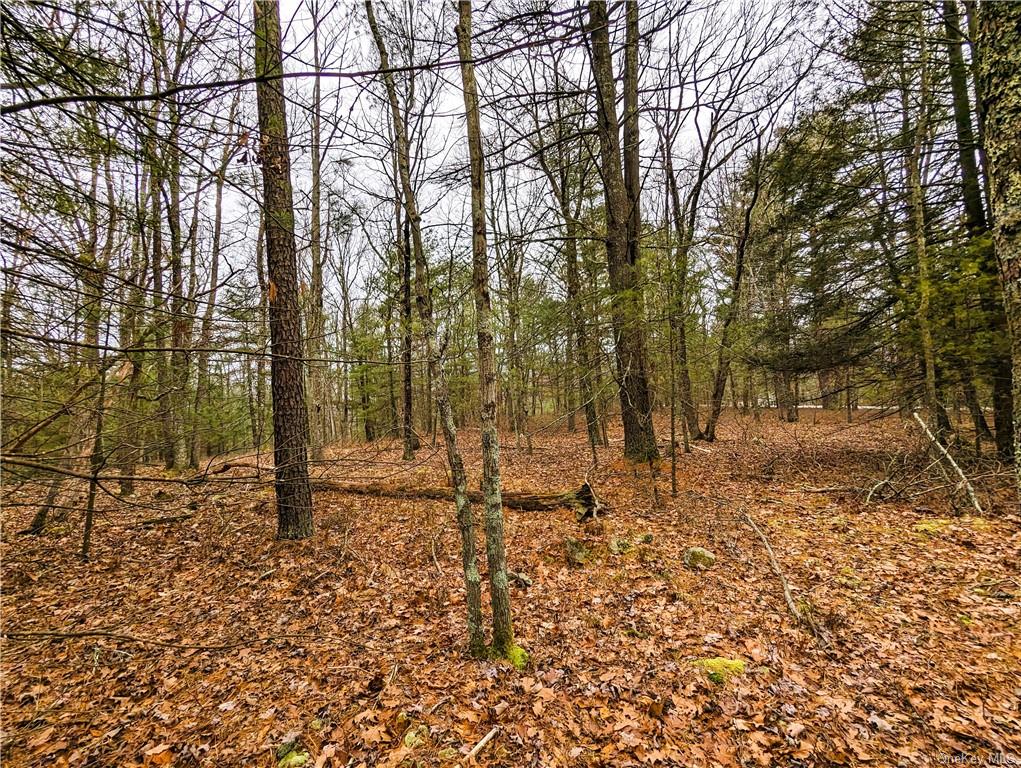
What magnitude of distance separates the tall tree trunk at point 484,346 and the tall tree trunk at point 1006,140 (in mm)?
2827

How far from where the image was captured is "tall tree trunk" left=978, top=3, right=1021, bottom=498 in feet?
5.67

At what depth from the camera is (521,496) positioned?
7.65 metres

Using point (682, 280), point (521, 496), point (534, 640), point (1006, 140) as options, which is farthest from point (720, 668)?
point (682, 280)

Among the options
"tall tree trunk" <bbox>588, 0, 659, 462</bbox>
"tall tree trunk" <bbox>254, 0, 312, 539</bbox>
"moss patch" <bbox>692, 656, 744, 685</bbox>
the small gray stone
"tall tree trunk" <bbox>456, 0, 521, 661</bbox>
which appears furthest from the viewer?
"tall tree trunk" <bbox>588, 0, 659, 462</bbox>

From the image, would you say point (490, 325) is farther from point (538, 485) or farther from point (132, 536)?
point (132, 536)

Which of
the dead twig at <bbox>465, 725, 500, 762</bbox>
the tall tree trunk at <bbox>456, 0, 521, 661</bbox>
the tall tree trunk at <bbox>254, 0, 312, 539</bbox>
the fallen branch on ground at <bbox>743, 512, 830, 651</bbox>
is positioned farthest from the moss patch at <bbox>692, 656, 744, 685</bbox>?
the tall tree trunk at <bbox>254, 0, 312, 539</bbox>

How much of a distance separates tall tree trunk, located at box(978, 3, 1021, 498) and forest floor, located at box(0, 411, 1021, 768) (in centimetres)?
235

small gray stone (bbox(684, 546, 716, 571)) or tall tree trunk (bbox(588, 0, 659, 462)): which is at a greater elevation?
tall tree trunk (bbox(588, 0, 659, 462))

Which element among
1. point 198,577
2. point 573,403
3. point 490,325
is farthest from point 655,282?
point 573,403

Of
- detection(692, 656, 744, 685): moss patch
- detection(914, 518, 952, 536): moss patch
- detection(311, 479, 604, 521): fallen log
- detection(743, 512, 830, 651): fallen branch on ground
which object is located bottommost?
detection(692, 656, 744, 685): moss patch

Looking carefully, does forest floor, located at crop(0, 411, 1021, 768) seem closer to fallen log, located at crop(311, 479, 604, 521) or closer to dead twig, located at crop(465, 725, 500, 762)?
dead twig, located at crop(465, 725, 500, 762)

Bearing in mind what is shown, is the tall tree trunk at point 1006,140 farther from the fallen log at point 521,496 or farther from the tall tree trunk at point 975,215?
the tall tree trunk at point 975,215

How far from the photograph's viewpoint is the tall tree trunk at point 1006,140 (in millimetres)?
1728

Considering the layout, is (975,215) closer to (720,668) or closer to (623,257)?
(623,257)
